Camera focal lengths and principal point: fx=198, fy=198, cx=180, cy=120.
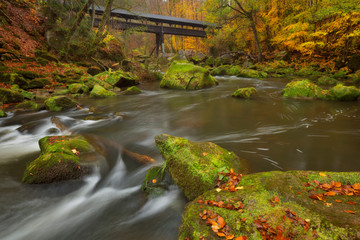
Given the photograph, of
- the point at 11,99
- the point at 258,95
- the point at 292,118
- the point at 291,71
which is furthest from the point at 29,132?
the point at 291,71

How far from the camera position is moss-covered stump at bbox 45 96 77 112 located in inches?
291

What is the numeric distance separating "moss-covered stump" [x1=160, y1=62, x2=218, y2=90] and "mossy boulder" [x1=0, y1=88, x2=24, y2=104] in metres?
7.22

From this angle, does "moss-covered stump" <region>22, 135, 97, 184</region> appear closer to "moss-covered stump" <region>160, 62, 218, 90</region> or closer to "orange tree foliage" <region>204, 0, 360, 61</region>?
"moss-covered stump" <region>160, 62, 218, 90</region>

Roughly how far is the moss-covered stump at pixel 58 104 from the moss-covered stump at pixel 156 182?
606cm

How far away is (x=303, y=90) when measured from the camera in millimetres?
8203

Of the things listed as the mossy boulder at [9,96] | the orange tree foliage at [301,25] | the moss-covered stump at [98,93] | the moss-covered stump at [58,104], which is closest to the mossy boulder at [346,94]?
the orange tree foliage at [301,25]

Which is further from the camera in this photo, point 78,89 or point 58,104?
point 78,89

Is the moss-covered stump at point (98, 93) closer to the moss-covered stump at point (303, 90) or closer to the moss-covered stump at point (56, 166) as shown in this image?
the moss-covered stump at point (56, 166)

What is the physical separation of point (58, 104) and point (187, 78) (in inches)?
273

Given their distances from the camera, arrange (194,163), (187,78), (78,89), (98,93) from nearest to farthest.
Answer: (194,163) < (98,93) < (78,89) < (187,78)

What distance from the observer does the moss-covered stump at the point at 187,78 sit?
38.5 feet

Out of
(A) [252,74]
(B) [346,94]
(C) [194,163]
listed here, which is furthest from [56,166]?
(A) [252,74]

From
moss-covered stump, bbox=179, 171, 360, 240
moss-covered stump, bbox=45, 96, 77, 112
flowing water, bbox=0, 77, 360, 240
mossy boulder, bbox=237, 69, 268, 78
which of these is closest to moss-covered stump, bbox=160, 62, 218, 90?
flowing water, bbox=0, 77, 360, 240

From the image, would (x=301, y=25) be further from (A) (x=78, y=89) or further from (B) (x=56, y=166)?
(B) (x=56, y=166)
